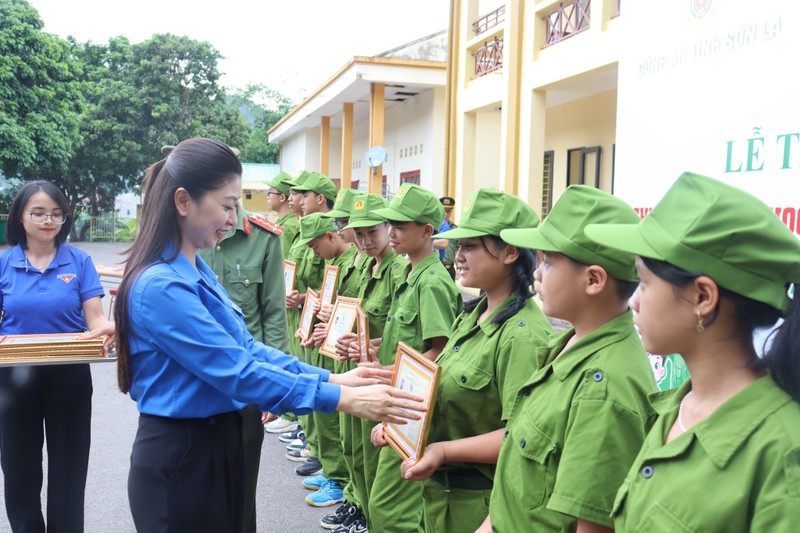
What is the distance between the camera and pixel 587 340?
1956mm

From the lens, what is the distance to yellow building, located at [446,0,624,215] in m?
9.82

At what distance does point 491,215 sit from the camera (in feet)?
8.87

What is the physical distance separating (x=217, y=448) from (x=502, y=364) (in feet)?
3.32

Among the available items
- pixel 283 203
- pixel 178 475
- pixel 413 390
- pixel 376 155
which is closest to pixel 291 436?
pixel 283 203

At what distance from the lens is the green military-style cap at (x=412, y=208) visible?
3844mm

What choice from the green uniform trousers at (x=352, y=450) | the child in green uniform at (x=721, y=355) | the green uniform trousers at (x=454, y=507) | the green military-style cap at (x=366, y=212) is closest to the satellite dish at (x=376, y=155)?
the green military-style cap at (x=366, y=212)

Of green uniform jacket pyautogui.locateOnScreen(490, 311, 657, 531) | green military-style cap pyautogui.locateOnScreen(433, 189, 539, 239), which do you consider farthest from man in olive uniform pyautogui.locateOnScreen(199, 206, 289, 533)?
green uniform jacket pyautogui.locateOnScreen(490, 311, 657, 531)

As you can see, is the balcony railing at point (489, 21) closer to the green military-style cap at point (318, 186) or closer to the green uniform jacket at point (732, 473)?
the green military-style cap at point (318, 186)

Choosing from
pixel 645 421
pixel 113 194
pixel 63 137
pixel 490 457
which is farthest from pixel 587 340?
pixel 113 194

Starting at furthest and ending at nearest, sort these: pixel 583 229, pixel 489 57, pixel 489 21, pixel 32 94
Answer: pixel 32 94 → pixel 489 21 → pixel 489 57 → pixel 583 229

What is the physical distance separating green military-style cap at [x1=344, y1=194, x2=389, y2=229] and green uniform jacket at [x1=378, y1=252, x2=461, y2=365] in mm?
617

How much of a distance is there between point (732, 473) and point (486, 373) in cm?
121

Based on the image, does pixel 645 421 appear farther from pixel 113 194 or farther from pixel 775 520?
pixel 113 194

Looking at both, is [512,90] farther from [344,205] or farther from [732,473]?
[732,473]
